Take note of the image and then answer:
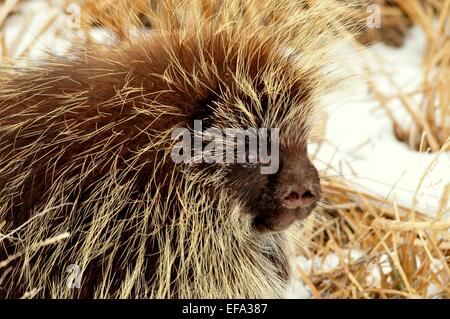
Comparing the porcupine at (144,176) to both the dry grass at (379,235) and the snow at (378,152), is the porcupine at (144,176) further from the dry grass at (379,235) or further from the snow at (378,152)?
the snow at (378,152)

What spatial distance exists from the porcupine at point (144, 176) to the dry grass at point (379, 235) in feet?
0.28

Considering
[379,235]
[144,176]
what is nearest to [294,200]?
[144,176]

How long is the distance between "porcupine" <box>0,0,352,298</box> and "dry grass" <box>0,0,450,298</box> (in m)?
0.09

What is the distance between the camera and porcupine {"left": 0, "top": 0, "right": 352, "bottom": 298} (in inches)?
74.3

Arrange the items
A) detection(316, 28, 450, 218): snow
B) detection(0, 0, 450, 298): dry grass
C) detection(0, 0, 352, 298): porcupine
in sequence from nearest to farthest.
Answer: detection(0, 0, 352, 298): porcupine
detection(0, 0, 450, 298): dry grass
detection(316, 28, 450, 218): snow

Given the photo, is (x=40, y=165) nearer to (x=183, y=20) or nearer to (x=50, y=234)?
(x=50, y=234)

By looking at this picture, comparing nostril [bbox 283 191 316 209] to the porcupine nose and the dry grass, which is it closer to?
the porcupine nose

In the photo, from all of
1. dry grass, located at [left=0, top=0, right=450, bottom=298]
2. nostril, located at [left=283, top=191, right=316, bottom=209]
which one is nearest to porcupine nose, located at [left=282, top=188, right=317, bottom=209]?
nostril, located at [left=283, top=191, right=316, bottom=209]

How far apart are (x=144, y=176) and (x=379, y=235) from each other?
0.85 m

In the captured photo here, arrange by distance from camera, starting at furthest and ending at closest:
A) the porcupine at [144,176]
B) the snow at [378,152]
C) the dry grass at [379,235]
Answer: the snow at [378,152]
the dry grass at [379,235]
the porcupine at [144,176]

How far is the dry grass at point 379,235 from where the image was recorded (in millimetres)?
2238

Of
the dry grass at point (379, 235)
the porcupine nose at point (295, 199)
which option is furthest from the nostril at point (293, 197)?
the dry grass at point (379, 235)
